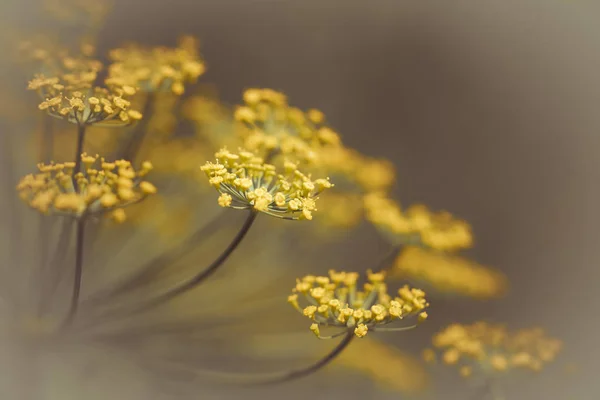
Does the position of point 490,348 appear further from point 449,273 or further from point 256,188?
point 256,188

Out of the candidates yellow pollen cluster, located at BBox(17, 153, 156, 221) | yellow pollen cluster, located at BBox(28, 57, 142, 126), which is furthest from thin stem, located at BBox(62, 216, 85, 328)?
yellow pollen cluster, located at BBox(28, 57, 142, 126)

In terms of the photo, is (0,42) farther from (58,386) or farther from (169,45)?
(58,386)

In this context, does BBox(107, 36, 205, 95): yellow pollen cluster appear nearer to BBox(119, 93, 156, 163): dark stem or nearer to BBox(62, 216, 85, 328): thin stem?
BBox(119, 93, 156, 163): dark stem

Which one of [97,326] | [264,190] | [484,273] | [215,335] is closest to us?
[264,190]

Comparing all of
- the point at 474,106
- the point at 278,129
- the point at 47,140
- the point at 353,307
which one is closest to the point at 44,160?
the point at 47,140

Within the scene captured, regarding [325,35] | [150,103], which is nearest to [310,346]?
[150,103]

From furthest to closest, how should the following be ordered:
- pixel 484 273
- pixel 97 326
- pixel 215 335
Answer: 1. pixel 484 273
2. pixel 215 335
3. pixel 97 326

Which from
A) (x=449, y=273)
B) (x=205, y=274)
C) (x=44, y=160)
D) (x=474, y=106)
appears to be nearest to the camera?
(x=205, y=274)
